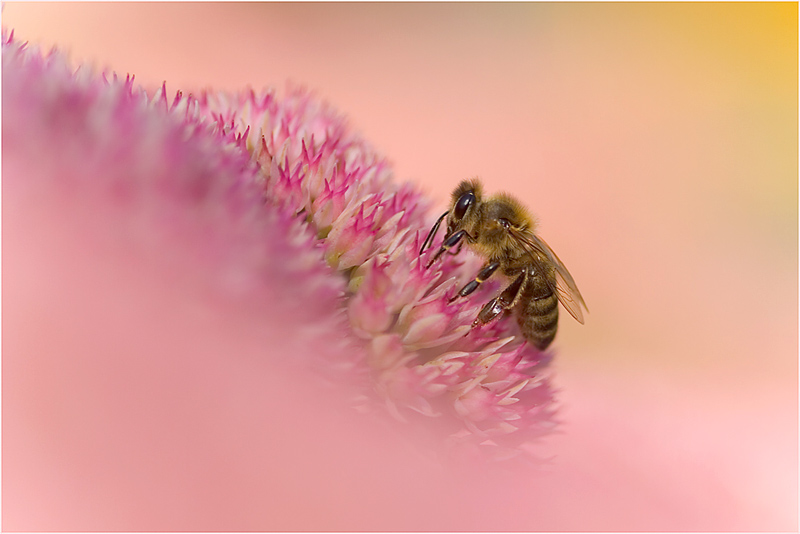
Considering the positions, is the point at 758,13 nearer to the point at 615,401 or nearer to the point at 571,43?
the point at 571,43

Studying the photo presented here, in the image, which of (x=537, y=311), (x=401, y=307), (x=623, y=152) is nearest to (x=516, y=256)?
(x=537, y=311)

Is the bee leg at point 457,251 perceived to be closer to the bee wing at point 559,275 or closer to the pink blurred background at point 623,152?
the bee wing at point 559,275

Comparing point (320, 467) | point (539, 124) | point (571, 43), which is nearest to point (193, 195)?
point (320, 467)

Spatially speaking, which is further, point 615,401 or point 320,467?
point 615,401

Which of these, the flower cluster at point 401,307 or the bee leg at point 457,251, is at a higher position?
the bee leg at point 457,251

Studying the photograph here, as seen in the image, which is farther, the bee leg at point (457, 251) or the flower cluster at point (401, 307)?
the bee leg at point (457, 251)

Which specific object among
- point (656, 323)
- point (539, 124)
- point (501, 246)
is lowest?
point (501, 246)

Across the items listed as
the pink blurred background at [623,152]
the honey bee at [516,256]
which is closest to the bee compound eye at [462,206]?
the honey bee at [516,256]
